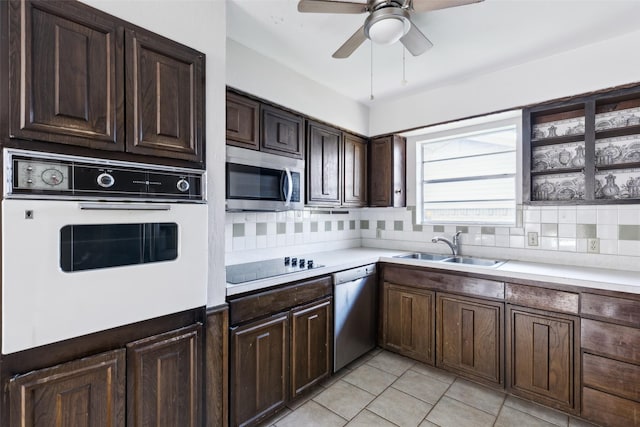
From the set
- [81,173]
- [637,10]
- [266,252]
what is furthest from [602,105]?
Answer: [81,173]

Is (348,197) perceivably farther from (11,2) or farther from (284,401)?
(11,2)

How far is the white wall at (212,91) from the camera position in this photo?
4.96 ft

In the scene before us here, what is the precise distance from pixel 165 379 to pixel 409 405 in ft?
5.32

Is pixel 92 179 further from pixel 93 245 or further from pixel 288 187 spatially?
pixel 288 187

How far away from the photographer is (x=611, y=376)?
184 centimetres

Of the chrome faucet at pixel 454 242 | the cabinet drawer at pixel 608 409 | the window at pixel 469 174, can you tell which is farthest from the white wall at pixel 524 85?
the cabinet drawer at pixel 608 409

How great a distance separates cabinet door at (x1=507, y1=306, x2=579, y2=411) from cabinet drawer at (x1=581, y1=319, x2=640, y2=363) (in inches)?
2.8

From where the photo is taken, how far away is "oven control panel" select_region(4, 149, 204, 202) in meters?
1.07

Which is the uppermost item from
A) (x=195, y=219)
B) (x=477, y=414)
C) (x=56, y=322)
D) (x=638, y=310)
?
(x=195, y=219)

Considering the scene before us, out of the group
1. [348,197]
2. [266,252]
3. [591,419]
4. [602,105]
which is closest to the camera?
[591,419]

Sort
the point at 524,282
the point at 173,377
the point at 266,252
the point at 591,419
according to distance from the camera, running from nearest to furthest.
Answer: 1. the point at 173,377
2. the point at 591,419
3. the point at 524,282
4. the point at 266,252

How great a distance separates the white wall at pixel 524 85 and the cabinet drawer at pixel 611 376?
6.11ft

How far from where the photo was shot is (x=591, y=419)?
192 cm

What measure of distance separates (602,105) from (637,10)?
0.66m
